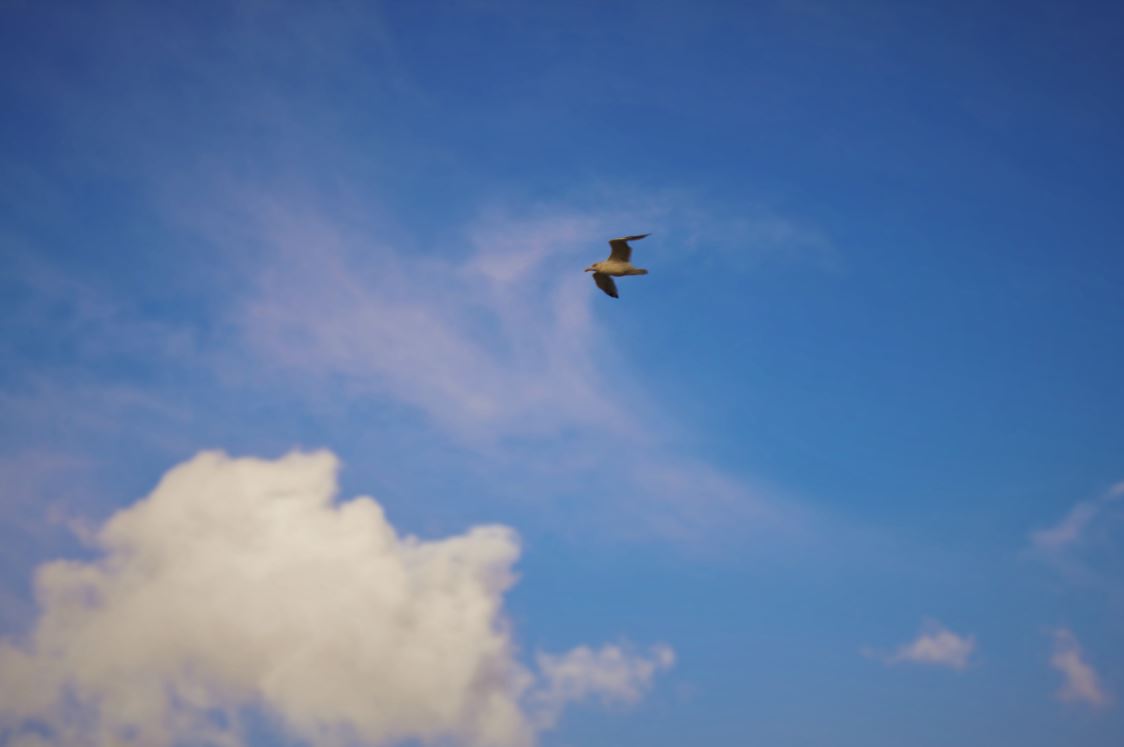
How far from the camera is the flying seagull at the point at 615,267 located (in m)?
65.8

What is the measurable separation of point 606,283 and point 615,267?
182 centimetres

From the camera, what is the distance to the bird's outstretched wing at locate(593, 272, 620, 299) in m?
68.8

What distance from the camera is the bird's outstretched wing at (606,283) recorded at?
6875cm

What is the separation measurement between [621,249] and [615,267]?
1859mm

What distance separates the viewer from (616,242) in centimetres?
6562

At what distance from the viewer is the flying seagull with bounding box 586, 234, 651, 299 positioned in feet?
216

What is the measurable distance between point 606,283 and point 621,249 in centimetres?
367

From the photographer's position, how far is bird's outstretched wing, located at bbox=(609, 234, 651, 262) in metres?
64.9

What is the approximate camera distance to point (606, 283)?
6894 centimetres

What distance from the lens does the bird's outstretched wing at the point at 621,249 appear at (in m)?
64.9

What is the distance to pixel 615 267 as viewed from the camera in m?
67.6
